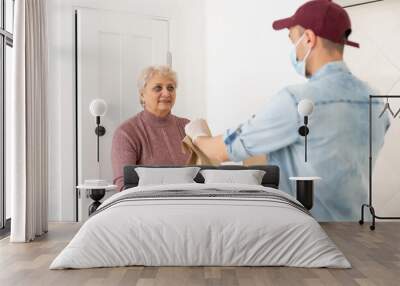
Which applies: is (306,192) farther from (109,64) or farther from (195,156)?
(109,64)

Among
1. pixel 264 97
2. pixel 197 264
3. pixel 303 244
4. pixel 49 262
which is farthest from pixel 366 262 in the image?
pixel 264 97

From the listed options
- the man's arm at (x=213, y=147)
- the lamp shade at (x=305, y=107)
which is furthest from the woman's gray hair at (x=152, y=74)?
the lamp shade at (x=305, y=107)

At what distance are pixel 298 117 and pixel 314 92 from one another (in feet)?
1.16

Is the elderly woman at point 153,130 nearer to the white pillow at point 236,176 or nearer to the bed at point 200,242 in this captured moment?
the white pillow at point 236,176

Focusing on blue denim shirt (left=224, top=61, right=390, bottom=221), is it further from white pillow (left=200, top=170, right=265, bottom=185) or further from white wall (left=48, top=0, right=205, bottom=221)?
white wall (left=48, top=0, right=205, bottom=221)

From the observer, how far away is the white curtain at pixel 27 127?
5.64 metres

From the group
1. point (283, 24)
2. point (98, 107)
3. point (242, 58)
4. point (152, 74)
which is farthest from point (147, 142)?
point (283, 24)

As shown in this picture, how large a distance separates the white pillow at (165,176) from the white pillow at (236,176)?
0.21 metres

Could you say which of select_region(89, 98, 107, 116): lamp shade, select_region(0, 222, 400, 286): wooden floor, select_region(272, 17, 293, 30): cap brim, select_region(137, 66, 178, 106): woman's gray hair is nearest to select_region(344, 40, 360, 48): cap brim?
select_region(272, 17, 293, 30): cap brim

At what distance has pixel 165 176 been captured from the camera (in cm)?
636

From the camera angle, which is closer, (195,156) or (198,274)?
(198,274)

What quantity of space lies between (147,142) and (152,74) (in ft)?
2.71

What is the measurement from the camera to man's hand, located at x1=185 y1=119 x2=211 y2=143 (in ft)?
23.3

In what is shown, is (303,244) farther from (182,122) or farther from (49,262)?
(182,122)
